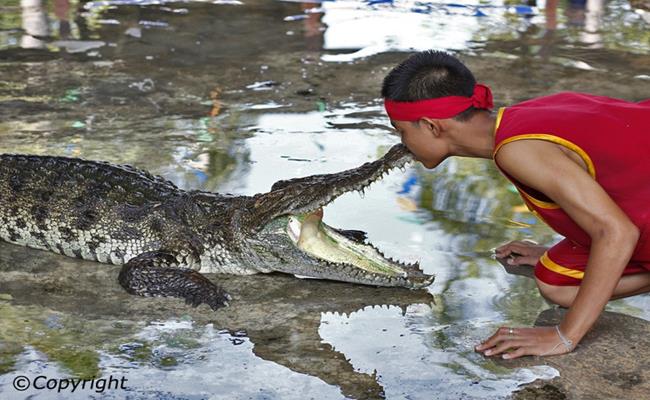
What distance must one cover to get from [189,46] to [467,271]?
4536 millimetres

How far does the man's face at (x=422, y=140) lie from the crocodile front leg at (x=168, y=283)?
3.38 feet

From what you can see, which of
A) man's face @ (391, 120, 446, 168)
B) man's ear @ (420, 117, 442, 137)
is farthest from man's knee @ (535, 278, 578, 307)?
man's ear @ (420, 117, 442, 137)

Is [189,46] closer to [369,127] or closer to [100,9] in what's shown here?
[100,9]

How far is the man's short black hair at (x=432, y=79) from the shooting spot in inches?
137

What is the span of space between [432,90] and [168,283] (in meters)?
1.46

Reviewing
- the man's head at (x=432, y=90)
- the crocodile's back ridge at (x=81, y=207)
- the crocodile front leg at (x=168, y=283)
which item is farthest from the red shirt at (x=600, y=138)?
the crocodile's back ridge at (x=81, y=207)

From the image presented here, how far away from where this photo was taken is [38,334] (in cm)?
376

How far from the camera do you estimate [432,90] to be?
349 cm

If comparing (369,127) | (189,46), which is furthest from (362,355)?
(189,46)

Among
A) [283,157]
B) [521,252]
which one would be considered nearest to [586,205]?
[521,252]

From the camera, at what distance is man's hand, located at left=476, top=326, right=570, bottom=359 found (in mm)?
3547

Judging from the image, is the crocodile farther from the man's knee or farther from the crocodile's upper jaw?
the man's knee

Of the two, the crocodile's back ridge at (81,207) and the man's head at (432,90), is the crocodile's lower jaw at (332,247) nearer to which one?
the crocodile's back ridge at (81,207)

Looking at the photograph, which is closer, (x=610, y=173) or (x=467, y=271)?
(x=610, y=173)
